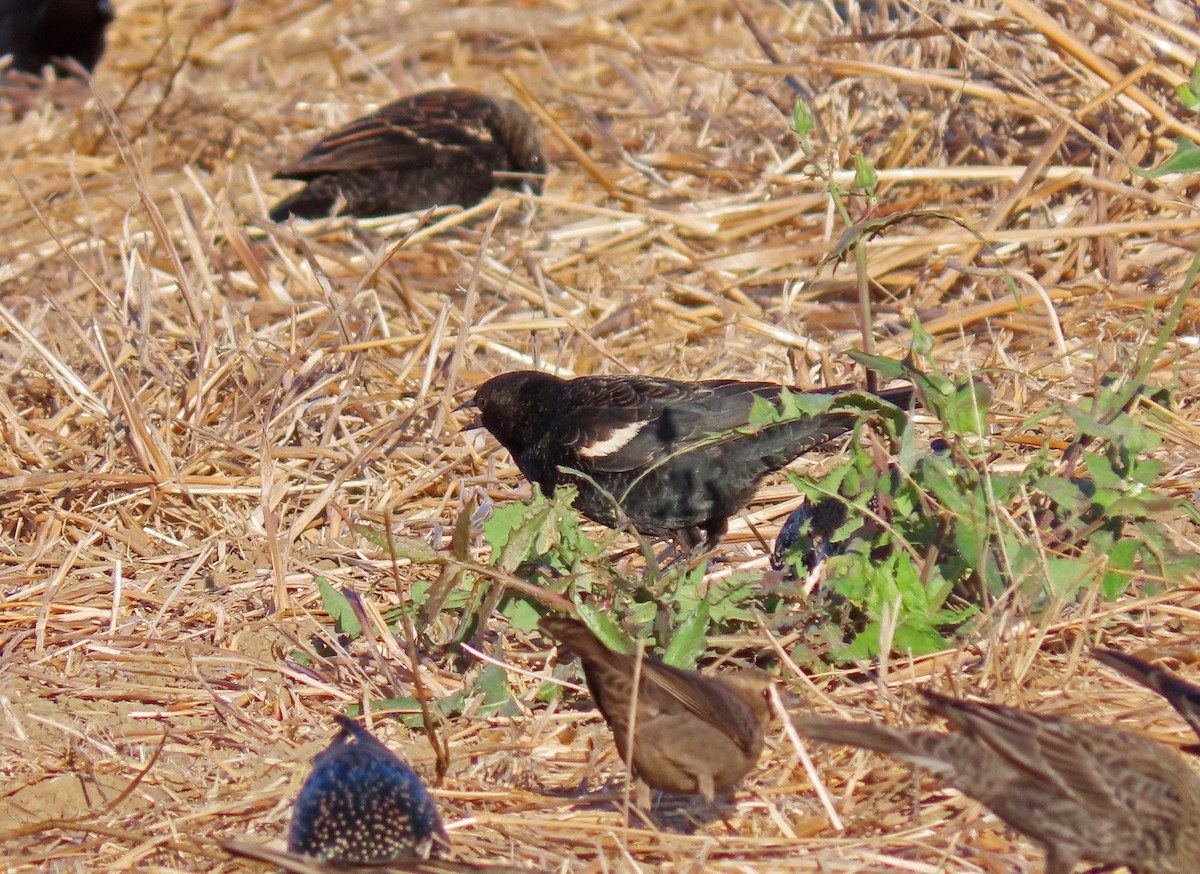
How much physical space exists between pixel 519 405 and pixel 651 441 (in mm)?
517

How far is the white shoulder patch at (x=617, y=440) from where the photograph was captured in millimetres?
4754

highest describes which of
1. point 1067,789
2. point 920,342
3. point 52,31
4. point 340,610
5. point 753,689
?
point 920,342

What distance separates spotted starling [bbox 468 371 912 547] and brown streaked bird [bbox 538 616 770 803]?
1.58 m

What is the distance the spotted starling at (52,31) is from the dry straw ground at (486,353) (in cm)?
115

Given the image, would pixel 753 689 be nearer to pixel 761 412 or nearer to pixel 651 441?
pixel 761 412

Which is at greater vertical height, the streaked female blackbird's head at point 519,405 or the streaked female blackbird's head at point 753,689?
the streaked female blackbird's head at point 753,689

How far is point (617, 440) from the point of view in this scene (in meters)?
4.76

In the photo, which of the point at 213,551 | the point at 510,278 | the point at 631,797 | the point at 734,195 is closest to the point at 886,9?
the point at 734,195

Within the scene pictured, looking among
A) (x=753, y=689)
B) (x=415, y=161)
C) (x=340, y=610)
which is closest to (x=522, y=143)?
(x=415, y=161)

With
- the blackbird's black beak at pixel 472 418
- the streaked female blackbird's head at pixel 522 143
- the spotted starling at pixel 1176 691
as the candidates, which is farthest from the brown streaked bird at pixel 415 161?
the spotted starling at pixel 1176 691

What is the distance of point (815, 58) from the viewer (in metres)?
5.86

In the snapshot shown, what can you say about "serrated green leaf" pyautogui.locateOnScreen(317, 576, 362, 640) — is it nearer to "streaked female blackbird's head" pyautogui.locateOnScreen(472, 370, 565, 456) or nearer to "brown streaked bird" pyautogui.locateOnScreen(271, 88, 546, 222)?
"streaked female blackbird's head" pyautogui.locateOnScreen(472, 370, 565, 456)

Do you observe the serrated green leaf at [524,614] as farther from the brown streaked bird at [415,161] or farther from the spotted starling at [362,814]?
the brown streaked bird at [415,161]

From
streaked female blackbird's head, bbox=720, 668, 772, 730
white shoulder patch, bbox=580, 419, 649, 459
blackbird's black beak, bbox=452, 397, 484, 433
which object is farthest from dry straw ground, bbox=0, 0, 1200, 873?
white shoulder patch, bbox=580, 419, 649, 459
